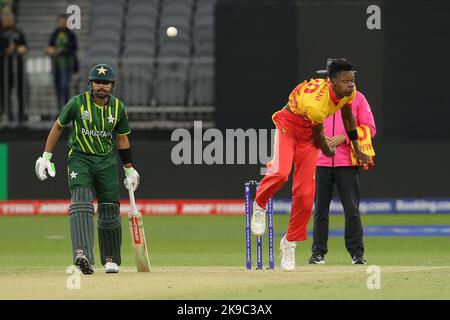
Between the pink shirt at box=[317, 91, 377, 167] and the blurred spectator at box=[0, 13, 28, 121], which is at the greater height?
the blurred spectator at box=[0, 13, 28, 121]

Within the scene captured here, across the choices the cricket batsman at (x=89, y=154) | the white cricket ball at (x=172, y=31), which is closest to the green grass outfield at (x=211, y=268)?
the cricket batsman at (x=89, y=154)

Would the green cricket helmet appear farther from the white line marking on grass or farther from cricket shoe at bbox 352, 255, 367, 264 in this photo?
the white line marking on grass

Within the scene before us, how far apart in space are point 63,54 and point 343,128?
9.82m

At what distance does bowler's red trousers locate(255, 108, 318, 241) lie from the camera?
12016 mm

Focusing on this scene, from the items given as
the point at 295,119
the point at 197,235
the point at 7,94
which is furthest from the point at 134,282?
the point at 7,94

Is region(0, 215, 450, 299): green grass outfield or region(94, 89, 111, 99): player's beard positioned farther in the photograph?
region(94, 89, 111, 99): player's beard

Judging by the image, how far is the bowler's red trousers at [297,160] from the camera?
1202cm

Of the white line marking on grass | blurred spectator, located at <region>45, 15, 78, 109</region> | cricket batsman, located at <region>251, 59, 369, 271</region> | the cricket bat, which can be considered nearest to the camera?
cricket batsman, located at <region>251, 59, 369, 271</region>

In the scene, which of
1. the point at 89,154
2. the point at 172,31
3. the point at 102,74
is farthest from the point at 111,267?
the point at 172,31

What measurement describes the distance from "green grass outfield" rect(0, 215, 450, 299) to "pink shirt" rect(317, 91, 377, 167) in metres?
1.02

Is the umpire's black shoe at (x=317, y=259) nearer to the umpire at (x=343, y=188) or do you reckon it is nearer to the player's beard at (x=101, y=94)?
the umpire at (x=343, y=188)

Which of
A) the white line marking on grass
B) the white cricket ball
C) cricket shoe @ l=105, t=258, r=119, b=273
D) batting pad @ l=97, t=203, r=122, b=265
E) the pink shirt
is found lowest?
the white line marking on grass

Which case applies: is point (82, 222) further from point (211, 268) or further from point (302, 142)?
point (302, 142)

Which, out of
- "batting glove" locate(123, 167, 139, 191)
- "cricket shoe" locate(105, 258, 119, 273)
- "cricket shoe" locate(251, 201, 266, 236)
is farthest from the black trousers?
"cricket shoe" locate(105, 258, 119, 273)
